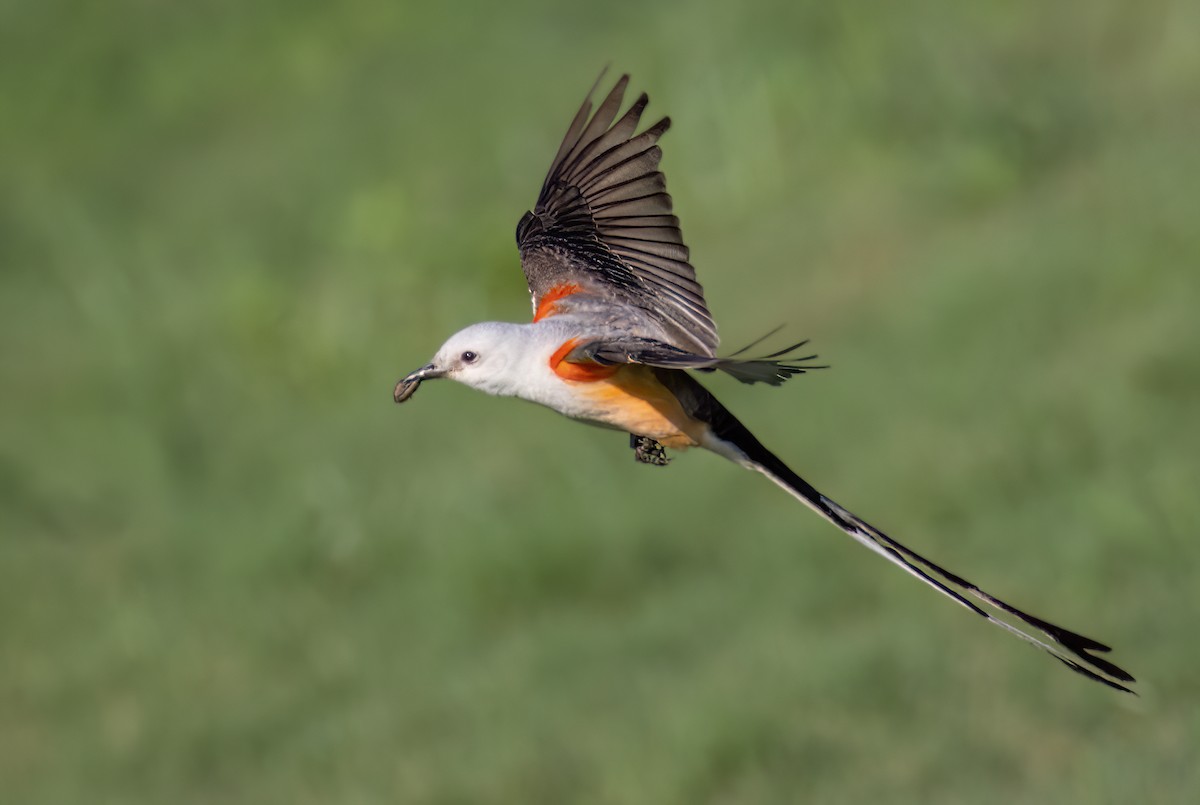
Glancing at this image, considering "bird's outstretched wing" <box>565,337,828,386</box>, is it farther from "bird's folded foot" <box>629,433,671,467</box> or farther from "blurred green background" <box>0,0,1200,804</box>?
"blurred green background" <box>0,0,1200,804</box>

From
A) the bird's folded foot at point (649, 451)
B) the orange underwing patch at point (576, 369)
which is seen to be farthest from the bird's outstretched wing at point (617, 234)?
the orange underwing patch at point (576, 369)

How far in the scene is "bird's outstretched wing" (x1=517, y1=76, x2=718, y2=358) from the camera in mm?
5438

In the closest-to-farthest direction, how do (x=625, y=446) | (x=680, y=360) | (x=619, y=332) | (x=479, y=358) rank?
(x=680, y=360)
(x=479, y=358)
(x=619, y=332)
(x=625, y=446)

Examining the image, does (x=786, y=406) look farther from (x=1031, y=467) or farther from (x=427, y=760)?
(x=427, y=760)

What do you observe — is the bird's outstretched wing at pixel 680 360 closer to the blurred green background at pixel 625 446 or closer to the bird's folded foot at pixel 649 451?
the bird's folded foot at pixel 649 451

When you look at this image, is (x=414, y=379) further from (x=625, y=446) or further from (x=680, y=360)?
(x=625, y=446)

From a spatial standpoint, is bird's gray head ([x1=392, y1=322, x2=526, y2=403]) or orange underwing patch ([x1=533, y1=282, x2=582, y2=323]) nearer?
bird's gray head ([x1=392, y1=322, x2=526, y2=403])

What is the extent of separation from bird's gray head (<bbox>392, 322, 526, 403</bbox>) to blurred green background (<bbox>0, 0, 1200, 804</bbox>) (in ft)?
9.26

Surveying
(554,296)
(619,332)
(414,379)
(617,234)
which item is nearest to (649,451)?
(619,332)

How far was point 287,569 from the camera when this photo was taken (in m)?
10.9

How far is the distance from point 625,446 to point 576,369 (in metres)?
5.38

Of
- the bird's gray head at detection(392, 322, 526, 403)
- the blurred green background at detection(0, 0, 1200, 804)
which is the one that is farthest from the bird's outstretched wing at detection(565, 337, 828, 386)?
the blurred green background at detection(0, 0, 1200, 804)

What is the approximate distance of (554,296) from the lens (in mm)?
5566

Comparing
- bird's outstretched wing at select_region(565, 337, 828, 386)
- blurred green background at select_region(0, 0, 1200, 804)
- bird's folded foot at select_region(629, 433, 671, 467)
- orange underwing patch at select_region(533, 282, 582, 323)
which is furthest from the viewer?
blurred green background at select_region(0, 0, 1200, 804)
